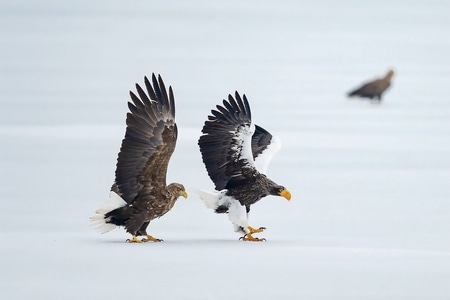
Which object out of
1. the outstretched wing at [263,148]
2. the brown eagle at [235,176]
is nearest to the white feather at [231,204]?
the brown eagle at [235,176]

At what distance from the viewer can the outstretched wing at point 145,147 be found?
7.00 metres

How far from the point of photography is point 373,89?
15.0 meters

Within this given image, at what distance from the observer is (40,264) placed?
20.6ft

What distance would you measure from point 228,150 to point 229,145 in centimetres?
3

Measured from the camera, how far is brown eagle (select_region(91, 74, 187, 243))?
23.0ft

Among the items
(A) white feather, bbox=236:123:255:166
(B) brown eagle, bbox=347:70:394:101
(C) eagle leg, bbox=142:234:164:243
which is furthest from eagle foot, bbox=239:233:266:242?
(B) brown eagle, bbox=347:70:394:101

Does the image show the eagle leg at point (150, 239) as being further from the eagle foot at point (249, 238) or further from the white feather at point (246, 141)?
the white feather at point (246, 141)

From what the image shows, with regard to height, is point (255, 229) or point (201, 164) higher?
point (201, 164)

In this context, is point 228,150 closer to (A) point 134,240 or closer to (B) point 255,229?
(B) point 255,229

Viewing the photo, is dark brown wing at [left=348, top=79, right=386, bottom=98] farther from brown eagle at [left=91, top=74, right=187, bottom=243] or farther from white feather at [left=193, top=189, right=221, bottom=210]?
brown eagle at [left=91, top=74, right=187, bottom=243]

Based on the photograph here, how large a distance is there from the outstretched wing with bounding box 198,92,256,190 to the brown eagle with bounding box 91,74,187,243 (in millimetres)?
606

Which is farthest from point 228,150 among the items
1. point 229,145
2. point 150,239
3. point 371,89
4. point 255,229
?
point 371,89
